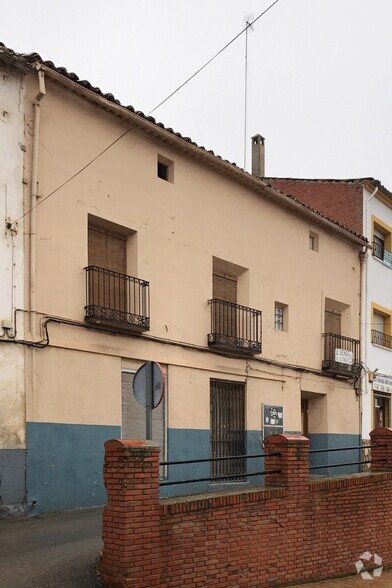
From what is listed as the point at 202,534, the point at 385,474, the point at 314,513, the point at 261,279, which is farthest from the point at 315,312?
the point at 202,534

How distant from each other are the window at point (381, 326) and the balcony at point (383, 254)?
1595 millimetres

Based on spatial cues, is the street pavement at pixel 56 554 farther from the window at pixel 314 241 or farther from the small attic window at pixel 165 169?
the window at pixel 314 241

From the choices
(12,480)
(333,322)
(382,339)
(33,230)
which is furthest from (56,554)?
(382,339)

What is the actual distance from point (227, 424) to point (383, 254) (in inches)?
396

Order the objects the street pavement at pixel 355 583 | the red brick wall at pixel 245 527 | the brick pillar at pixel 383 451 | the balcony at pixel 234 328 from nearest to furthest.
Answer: the red brick wall at pixel 245 527
the street pavement at pixel 355 583
the brick pillar at pixel 383 451
the balcony at pixel 234 328

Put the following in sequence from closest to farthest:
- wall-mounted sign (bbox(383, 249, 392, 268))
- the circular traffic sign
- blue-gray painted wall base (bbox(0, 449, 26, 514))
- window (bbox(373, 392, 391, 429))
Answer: the circular traffic sign, blue-gray painted wall base (bbox(0, 449, 26, 514)), window (bbox(373, 392, 391, 429)), wall-mounted sign (bbox(383, 249, 392, 268))

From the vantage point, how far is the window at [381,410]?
20938 millimetres

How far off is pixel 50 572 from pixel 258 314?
9.35 m

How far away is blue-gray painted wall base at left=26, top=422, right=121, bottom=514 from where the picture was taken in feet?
34.1

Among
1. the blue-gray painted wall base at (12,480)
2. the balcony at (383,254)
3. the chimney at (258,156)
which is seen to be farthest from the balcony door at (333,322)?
the blue-gray painted wall base at (12,480)

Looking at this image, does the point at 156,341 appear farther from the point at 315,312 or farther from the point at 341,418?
the point at 341,418

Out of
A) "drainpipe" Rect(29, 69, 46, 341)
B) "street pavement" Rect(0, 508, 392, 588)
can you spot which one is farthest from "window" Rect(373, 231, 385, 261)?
"drainpipe" Rect(29, 69, 46, 341)

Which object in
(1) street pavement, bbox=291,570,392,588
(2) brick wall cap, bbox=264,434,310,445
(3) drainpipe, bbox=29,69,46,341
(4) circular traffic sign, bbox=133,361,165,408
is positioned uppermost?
(3) drainpipe, bbox=29,69,46,341

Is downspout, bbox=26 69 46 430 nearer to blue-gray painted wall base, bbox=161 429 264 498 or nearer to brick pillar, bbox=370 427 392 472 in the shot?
blue-gray painted wall base, bbox=161 429 264 498
